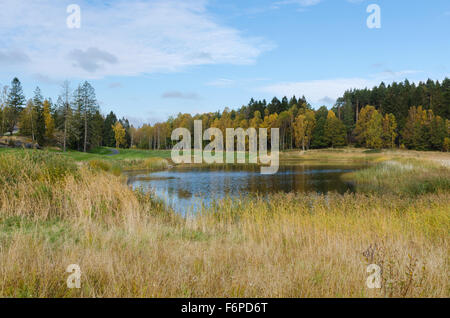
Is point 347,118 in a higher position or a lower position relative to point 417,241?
higher

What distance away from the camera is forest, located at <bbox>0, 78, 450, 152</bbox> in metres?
54.7

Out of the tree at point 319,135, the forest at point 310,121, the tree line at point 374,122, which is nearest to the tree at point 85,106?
the forest at point 310,121

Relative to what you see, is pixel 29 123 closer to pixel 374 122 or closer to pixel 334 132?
pixel 334 132

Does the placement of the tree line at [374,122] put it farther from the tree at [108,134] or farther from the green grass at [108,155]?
the green grass at [108,155]

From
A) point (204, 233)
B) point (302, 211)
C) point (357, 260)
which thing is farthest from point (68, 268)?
point (302, 211)

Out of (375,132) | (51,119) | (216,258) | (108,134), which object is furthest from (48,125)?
(375,132)

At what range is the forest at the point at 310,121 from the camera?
54656mm

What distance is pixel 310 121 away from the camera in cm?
7369

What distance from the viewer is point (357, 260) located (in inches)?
181

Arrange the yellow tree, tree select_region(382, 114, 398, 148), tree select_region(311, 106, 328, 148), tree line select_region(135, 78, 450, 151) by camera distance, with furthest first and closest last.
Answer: tree select_region(311, 106, 328, 148), tree select_region(382, 114, 398, 148), tree line select_region(135, 78, 450, 151), the yellow tree

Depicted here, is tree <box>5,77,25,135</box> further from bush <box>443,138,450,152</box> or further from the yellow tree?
bush <box>443,138,450,152</box>

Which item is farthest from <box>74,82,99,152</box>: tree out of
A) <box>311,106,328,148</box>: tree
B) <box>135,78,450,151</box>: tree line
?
<box>311,106,328,148</box>: tree
